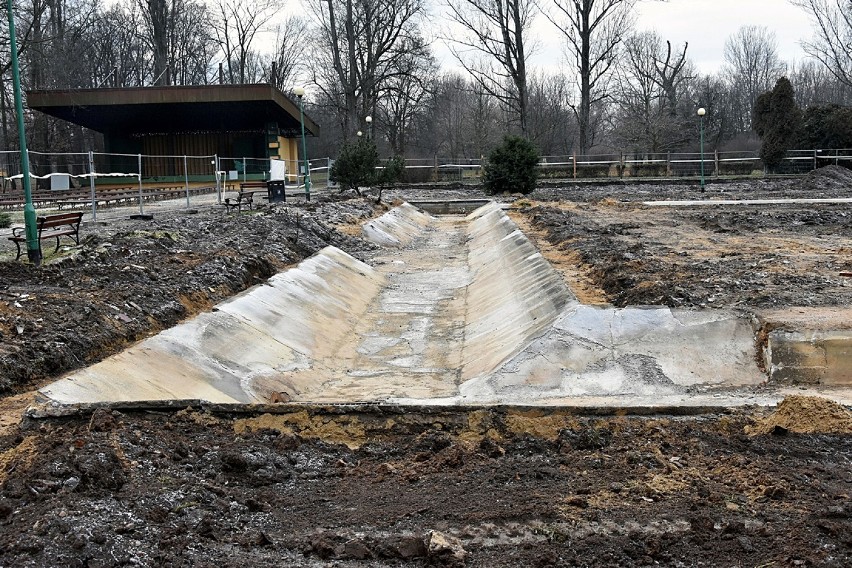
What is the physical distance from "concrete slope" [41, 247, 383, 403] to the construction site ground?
0.45 meters

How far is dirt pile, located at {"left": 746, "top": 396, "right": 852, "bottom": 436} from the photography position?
20.8ft

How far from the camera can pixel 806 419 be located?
6512 mm

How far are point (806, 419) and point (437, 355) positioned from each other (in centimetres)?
616

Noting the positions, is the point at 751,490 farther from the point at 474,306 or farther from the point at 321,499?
the point at 474,306

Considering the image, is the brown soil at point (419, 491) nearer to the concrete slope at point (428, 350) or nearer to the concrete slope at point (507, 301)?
the concrete slope at point (428, 350)

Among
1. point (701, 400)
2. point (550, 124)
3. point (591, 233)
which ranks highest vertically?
point (550, 124)

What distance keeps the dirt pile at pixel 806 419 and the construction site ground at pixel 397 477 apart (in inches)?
0.8

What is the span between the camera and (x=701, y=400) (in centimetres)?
789

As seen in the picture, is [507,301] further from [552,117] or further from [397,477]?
[552,117]

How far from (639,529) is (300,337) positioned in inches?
313

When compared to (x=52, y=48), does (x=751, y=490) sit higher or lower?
lower

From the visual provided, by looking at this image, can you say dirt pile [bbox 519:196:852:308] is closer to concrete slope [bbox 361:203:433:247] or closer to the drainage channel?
the drainage channel

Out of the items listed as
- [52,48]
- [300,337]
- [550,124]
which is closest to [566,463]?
[300,337]

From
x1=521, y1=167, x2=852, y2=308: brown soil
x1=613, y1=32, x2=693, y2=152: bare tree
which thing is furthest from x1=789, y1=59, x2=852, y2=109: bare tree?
x1=521, y1=167, x2=852, y2=308: brown soil
